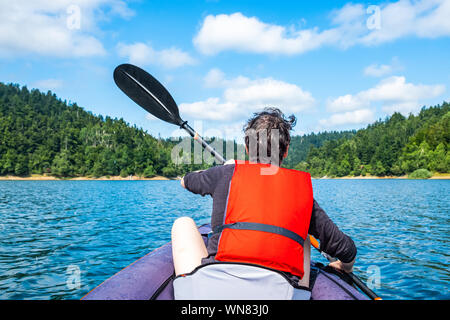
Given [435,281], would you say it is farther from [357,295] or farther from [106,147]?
[106,147]

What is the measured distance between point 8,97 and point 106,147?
5857 centimetres

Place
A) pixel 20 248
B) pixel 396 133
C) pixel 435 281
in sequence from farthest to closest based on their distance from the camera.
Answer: pixel 396 133 < pixel 20 248 < pixel 435 281

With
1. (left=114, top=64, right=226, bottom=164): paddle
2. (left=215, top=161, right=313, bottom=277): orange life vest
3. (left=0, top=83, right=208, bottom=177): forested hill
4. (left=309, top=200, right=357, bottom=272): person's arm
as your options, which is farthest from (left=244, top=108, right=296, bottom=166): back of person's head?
(left=0, top=83, right=208, bottom=177): forested hill

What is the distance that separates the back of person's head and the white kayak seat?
80 centimetres

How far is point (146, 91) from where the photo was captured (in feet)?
16.4

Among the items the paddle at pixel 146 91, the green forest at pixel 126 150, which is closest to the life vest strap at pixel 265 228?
the paddle at pixel 146 91

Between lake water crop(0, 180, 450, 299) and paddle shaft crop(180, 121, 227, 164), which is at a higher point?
Result: paddle shaft crop(180, 121, 227, 164)

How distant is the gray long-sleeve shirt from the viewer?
7.47 feet

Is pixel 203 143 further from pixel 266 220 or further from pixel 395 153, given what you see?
pixel 395 153

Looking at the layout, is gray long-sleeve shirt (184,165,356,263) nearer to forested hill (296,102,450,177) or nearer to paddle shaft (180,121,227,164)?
paddle shaft (180,121,227,164)

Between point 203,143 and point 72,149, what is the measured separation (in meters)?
93.9

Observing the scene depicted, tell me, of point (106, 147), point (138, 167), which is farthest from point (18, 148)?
point (138, 167)

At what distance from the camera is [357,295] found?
256 centimetres

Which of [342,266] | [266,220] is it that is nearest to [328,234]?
[266,220]
